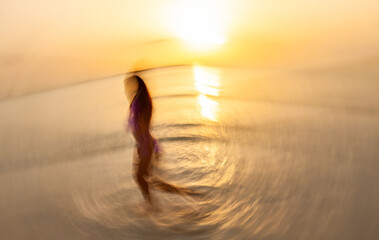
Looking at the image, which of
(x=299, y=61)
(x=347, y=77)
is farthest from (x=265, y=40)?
(x=347, y=77)

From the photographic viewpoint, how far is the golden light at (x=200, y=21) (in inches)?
187

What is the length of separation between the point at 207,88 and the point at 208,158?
36.1 inches

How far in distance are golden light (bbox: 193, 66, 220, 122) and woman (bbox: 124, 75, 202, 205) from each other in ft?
3.45

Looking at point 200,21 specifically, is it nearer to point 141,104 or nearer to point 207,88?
point 207,88

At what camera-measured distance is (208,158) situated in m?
3.58

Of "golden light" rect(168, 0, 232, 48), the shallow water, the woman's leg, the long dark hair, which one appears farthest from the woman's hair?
"golden light" rect(168, 0, 232, 48)

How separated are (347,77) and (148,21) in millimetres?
2038

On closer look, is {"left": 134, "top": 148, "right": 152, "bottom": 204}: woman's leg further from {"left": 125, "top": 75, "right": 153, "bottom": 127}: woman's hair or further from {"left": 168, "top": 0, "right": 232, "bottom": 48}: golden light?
{"left": 168, "top": 0, "right": 232, "bottom": 48}: golden light

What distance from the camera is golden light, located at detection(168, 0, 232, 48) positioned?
4.75m

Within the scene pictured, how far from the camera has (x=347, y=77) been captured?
161 inches

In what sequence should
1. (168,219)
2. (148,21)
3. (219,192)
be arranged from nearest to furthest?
1. (168,219)
2. (219,192)
3. (148,21)

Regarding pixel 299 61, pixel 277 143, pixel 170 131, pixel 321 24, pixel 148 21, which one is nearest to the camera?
pixel 277 143

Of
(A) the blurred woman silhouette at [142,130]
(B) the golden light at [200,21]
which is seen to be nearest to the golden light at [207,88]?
(B) the golden light at [200,21]

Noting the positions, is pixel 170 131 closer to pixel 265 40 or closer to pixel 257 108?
pixel 257 108
